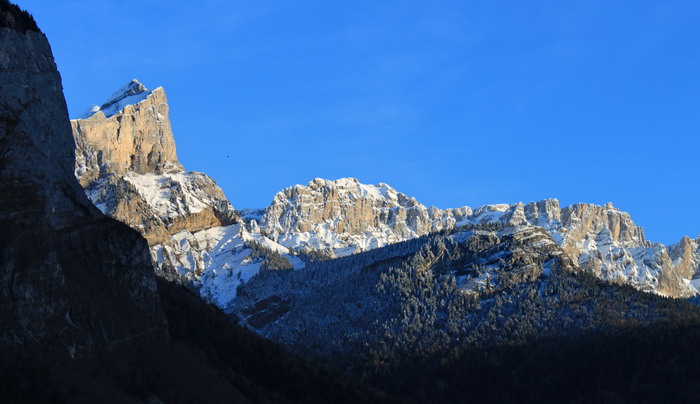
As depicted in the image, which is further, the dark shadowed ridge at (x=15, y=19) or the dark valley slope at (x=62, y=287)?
the dark shadowed ridge at (x=15, y=19)

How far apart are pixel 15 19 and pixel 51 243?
25.3m

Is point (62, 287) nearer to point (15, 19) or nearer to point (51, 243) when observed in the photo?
point (51, 243)

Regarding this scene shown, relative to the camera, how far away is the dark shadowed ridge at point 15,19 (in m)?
84.9

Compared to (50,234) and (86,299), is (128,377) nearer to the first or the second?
(86,299)

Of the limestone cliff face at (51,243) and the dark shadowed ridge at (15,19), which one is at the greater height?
the dark shadowed ridge at (15,19)

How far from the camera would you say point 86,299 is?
257ft

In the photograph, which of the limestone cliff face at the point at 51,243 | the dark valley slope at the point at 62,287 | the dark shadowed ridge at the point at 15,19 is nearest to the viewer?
the dark valley slope at the point at 62,287

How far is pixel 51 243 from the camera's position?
240 ft

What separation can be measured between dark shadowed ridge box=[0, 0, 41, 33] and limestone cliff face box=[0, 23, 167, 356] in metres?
0.31

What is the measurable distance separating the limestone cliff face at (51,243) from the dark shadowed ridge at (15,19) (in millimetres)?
307

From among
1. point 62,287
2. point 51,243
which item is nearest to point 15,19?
point 51,243

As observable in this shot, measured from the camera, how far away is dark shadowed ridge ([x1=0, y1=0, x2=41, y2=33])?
8494 cm

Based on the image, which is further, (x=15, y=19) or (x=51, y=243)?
(x=15, y=19)

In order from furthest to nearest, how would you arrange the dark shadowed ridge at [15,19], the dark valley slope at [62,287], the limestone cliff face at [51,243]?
1. the dark shadowed ridge at [15,19]
2. the limestone cliff face at [51,243]
3. the dark valley slope at [62,287]
